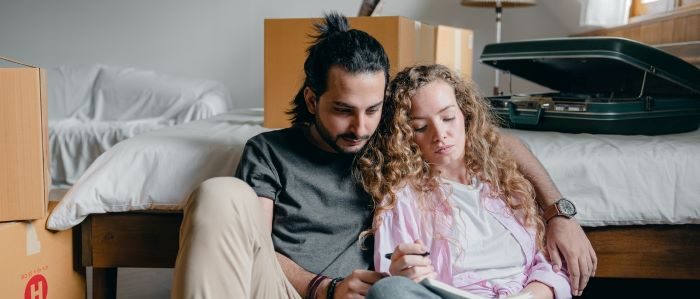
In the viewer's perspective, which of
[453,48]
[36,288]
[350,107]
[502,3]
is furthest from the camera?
[502,3]

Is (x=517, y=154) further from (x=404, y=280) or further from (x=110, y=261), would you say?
(x=110, y=261)

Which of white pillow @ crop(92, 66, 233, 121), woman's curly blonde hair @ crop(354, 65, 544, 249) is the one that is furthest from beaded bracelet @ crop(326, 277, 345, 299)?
white pillow @ crop(92, 66, 233, 121)

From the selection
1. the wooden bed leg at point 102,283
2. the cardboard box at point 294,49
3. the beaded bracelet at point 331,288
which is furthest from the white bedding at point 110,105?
the beaded bracelet at point 331,288

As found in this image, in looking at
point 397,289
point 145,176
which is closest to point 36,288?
point 145,176

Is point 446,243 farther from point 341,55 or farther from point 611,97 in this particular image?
point 611,97

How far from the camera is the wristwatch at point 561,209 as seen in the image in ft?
4.35

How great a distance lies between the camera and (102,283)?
1537 mm

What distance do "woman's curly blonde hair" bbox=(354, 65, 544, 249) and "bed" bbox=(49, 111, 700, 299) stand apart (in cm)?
13

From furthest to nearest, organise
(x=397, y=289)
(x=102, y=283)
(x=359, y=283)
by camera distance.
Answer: (x=102, y=283), (x=359, y=283), (x=397, y=289)

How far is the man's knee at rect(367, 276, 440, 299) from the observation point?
1.03 metres

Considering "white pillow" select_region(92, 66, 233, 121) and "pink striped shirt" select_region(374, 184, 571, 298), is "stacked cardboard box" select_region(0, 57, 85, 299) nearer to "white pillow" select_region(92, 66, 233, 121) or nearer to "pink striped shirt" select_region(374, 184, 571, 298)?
"pink striped shirt" select_region(374, 184, 571, 298)

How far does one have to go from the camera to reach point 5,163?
1309 millimetres

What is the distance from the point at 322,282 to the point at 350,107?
1.02 ft

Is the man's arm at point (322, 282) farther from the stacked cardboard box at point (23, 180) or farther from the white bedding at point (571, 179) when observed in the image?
the stacked cardboard box at point (23, 180)
